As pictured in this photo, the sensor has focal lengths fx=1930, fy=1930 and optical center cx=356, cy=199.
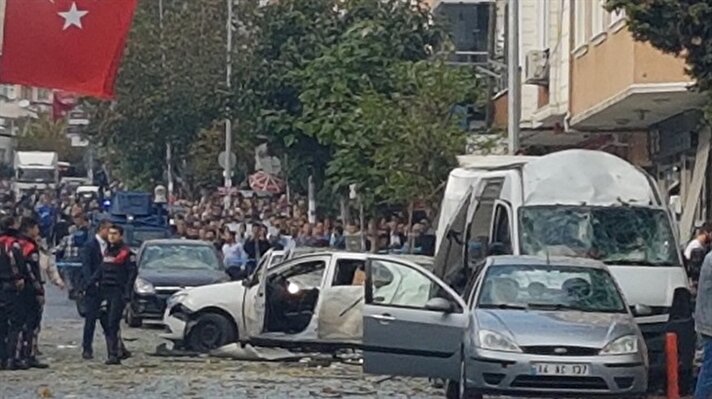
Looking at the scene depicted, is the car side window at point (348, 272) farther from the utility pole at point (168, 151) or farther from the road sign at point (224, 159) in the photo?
the road sign at point (224, 159)

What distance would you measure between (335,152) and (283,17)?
6.64m

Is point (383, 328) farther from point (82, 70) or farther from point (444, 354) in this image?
point (82, 70)

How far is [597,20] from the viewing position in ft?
106

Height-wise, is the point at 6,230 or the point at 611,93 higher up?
the point at 611,93

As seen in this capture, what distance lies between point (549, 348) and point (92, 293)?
28.1 feet

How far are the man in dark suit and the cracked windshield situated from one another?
0.12ft

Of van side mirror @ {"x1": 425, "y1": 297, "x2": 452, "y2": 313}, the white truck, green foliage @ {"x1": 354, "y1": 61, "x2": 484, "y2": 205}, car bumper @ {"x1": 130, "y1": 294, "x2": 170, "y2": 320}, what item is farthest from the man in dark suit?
the white truck

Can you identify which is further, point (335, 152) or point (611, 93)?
point (335, 152)

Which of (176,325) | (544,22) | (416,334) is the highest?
(544,22)

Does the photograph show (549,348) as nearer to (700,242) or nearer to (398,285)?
(398,285)

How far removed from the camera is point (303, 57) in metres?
43.9

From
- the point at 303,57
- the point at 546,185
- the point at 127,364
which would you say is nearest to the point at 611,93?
the point at 546,185

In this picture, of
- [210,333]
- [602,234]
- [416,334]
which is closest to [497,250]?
[602,234]

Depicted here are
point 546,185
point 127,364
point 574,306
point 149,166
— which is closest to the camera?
point 574,306
